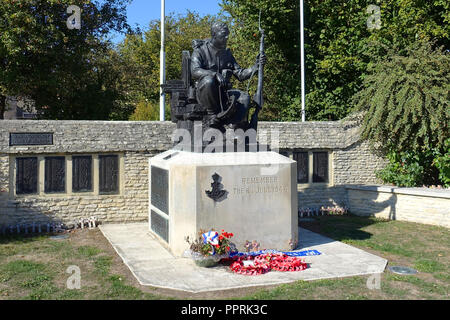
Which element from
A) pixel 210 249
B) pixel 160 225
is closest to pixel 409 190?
pixel 160 225

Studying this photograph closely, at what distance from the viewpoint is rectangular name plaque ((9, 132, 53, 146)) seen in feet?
38.4

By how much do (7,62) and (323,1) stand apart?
44.3ft

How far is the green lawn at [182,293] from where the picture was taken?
6.84m

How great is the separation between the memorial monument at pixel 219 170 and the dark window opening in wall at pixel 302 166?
208 inches

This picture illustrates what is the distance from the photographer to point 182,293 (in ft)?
22.5

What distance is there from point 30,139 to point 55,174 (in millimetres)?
1120

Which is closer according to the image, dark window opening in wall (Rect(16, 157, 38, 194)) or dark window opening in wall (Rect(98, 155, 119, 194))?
dark window opening in wall (Rect(16, 157, 38, 194))

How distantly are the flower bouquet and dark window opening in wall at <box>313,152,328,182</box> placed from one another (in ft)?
24.2

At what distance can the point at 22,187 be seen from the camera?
1194cm

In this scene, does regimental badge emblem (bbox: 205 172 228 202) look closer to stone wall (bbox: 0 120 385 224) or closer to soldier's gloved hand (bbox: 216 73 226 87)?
soldier's gloved hand (bbox: 216 73 226 87)

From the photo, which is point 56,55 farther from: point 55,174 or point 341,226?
point 341,226

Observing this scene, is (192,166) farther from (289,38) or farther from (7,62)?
(289,38)

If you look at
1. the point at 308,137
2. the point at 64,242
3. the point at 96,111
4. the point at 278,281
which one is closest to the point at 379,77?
the point at 308,137

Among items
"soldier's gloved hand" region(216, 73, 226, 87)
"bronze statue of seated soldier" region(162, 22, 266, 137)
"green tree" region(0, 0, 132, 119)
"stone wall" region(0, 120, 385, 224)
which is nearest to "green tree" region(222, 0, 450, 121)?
"stone wall" region(0, 120, 385, 224)
